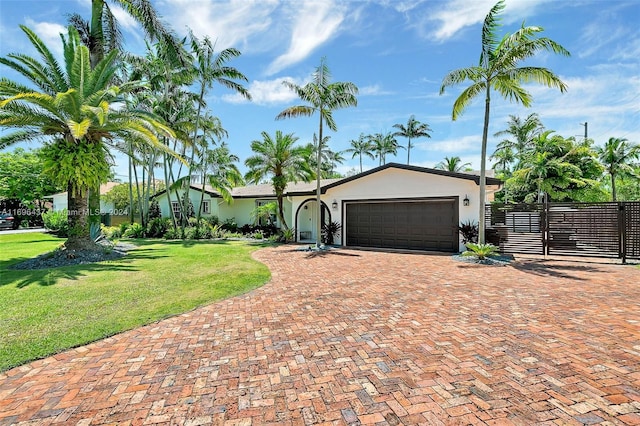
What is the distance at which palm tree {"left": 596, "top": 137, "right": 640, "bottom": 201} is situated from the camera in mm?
24875

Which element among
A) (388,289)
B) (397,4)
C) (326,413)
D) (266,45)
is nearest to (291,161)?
(266,45)

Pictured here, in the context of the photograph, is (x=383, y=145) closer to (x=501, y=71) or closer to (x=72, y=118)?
(x=501, y=71)

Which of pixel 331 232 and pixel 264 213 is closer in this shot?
pixel 331 232

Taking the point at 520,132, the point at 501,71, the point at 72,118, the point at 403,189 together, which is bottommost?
the point at 403,189

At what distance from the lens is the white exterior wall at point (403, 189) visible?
1438cm

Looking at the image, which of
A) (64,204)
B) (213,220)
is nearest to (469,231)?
(213,220)

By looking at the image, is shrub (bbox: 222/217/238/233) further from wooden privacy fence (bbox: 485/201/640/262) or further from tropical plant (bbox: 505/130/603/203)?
tropical plant (bbox: 505/130/603/203)

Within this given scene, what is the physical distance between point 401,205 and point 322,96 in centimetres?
683

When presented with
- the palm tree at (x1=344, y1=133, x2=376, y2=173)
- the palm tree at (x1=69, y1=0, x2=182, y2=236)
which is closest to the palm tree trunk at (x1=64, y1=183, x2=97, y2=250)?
the palm tree at (x1=69, y1=0, x2=182, y2=236)

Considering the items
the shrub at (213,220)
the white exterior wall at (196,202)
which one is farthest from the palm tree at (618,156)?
the white exterior wall at (196,202)

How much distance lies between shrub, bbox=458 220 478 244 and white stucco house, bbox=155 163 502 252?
0.91ft

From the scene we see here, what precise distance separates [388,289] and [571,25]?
12082 millimetres

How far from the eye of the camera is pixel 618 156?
25.6 metres

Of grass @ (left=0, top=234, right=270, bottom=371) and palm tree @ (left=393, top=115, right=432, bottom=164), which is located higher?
palm tree @ (left=393, top=115, right=432, bottom=164)
